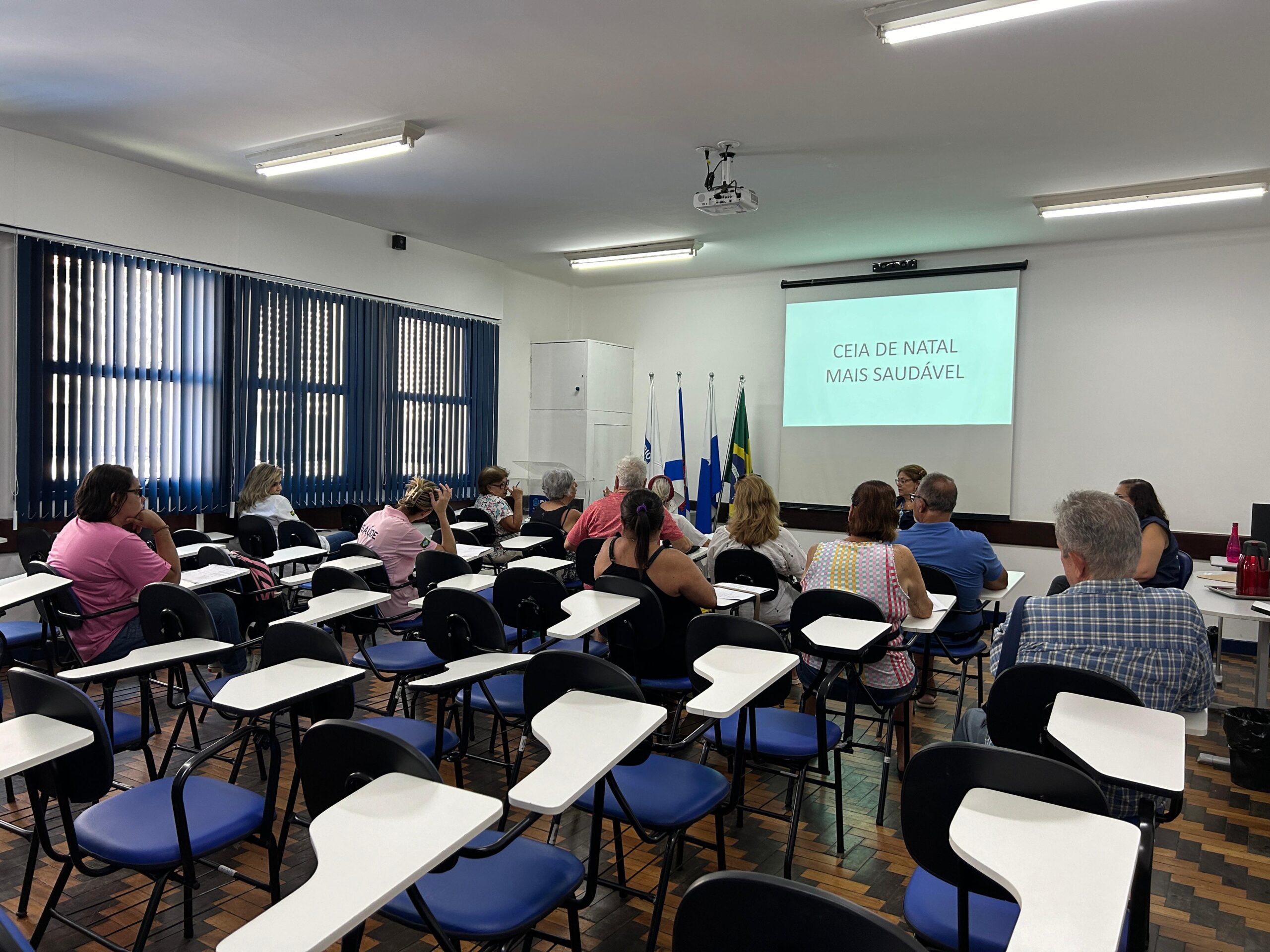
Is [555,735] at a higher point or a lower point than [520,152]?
lower

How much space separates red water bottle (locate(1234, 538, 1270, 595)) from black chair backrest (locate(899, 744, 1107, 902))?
359cm

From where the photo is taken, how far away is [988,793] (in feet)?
5.36

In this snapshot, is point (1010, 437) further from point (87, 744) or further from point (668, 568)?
point (87, 744)

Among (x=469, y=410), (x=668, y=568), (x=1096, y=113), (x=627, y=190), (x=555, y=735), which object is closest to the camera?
(x=555, y=735)

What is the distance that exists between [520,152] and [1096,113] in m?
3.27

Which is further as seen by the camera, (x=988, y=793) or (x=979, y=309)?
Result: (x=979, y=309)

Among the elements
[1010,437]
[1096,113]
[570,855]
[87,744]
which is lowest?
[570,855]

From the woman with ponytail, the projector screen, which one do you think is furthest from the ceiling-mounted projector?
the projector screen

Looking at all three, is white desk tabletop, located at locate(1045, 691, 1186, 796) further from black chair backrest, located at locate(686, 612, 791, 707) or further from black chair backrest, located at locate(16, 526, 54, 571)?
black chair backrest, located at locate(16, 526, 54, 571)

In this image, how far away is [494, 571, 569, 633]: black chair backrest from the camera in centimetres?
363

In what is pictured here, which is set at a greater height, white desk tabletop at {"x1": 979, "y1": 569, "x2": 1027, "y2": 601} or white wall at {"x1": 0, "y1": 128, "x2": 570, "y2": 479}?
white wall at {"x1": 0, "y1": 128, "x2": 570, "y2": 479}

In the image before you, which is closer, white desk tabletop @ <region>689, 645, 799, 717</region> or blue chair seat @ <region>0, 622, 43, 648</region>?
white desk tabletop @ <region>689, 645, 799, 717</region>

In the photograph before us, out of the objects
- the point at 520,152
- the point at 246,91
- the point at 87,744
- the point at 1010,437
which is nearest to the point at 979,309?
the point at 1010,437

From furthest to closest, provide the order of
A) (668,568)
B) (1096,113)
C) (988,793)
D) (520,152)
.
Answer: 1. (520,152)
2. (1096,113)
3. (668,568)
4. (988,793)
